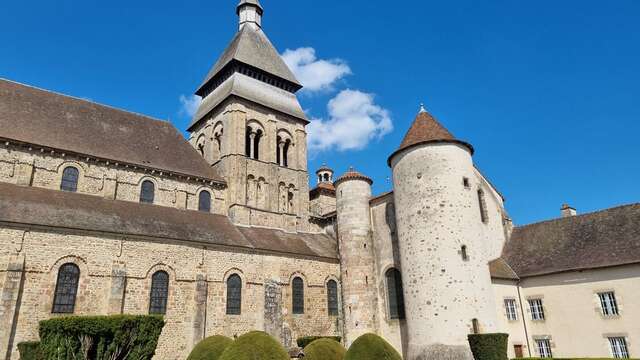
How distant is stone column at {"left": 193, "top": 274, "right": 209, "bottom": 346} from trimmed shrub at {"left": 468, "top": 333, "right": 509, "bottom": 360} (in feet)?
36.8

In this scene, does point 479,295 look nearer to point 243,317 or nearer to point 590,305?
point 590,305

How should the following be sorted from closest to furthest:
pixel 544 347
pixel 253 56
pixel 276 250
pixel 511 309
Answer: pixel 544 347 < pixel 511 309 < pixel 276 250 < pixel 253 56

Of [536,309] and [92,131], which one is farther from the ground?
[92,131]

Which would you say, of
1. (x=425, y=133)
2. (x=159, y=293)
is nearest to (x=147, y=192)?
(x=159, y=293)

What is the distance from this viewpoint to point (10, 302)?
1518cm

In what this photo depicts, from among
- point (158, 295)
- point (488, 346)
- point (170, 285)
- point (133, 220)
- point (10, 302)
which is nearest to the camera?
point (10, 302)

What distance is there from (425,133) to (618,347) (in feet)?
39.8

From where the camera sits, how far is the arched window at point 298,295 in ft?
75.3

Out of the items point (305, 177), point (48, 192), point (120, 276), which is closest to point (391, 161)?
point (305, 177)

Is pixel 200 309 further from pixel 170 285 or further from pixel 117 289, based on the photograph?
pixel 117 289

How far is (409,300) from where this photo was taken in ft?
66.3

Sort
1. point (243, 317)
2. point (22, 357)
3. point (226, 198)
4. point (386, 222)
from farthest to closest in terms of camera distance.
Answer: point (226, 198) → point (386, 222) → point (243, 317) → point (22, 357)

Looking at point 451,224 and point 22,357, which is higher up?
point 451,224

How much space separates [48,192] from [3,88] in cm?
699
